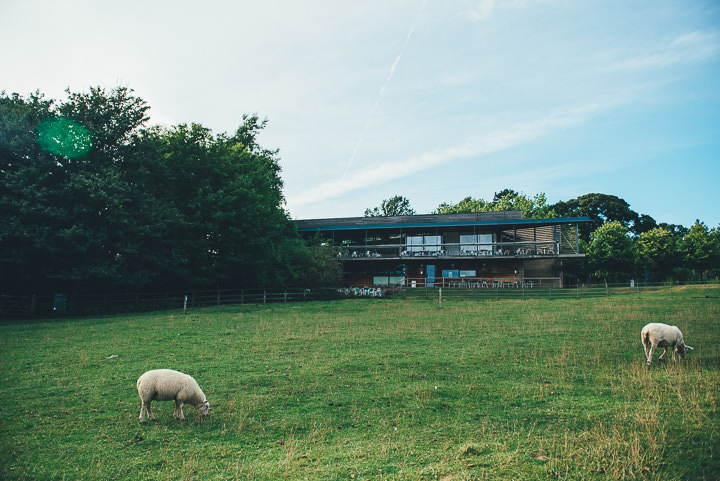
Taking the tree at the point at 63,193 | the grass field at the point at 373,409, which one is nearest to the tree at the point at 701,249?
the grass field at the point at 373,409

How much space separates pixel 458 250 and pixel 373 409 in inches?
1528

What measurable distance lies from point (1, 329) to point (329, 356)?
55.2 ft

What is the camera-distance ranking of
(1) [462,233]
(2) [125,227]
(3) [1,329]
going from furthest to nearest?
(1) [462,233] < (2) [125,227] < (3) [1,329]

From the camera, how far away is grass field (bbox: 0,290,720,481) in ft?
18.2

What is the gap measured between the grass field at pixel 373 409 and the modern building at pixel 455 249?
1088 inches

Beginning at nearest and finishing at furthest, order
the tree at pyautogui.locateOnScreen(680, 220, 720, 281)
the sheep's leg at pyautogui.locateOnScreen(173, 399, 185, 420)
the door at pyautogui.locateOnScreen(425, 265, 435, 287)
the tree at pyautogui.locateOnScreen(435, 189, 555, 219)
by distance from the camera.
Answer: the sheep's leg at pyautogui.locateOnScreen(173, 399, 185, 420) < the door at pyautogui.locateOnScreen(425, 265, 435, 287) < the tree at pyautogui.locateOnScreen(680, 220, 720, 281) < the tree at pyautogui.locateOnScreen(435, 189, 555, 219)

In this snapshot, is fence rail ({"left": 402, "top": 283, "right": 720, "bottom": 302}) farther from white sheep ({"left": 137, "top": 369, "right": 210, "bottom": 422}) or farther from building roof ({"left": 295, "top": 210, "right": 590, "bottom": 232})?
white sheep ({"left": 137, "top": 369, "right": 210, "bottom": 422})

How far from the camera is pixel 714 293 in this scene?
30.9 meters

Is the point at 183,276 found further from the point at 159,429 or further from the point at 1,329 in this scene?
the point at 159,429

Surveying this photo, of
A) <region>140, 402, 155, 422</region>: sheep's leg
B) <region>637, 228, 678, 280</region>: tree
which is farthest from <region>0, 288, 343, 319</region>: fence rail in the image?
<region>637, 228, 678, 280</region>: tree

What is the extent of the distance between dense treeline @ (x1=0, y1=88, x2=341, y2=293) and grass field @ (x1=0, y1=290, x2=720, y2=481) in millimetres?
10760

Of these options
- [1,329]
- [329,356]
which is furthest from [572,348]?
[1,329]

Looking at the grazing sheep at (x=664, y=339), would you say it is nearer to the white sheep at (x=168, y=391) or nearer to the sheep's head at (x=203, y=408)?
the sheep's head at (x=203, y=408)

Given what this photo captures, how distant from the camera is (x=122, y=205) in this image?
27.5m
